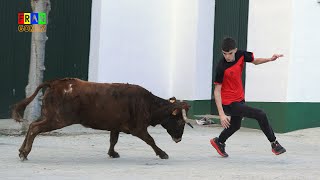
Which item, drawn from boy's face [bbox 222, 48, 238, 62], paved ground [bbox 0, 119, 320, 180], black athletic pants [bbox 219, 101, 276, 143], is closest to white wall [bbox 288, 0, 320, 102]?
paved ground [bbox 0, 119, 320, 180]

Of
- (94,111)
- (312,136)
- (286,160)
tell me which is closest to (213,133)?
(312,136)

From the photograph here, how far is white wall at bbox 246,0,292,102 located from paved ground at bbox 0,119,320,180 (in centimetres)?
110

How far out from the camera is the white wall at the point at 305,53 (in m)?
13.4

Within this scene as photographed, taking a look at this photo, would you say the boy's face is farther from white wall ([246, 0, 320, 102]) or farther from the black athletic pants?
white wall ([246, 0, 320, 102])

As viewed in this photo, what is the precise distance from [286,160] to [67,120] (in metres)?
3.17

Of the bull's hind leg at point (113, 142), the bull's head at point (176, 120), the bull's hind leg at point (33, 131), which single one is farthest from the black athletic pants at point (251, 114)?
the bull's hind leg at point (33, 131)

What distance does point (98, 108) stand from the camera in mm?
8906

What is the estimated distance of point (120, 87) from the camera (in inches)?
361

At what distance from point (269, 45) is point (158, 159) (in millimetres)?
5358

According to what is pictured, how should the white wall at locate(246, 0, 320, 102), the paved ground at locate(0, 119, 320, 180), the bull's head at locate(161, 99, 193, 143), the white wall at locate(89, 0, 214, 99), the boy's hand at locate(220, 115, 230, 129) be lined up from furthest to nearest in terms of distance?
the white wall at locate(89, 0, 214, 99) → the white wall at locate(246, 0, 320, 102) → the bull's head at locate(161, 99, 193, 143) → the boy's hand at locate(220, 115, 230, 129) → the paved ground at locate(0, 119, 320, 180)

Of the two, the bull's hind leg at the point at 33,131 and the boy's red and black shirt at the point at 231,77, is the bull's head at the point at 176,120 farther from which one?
the bull's hind leg at the point at 33,131

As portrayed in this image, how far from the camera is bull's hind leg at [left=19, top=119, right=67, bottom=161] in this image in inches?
341

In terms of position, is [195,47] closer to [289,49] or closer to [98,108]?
[289,49]

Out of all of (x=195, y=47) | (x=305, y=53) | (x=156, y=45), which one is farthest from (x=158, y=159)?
(x=156, y=45)
